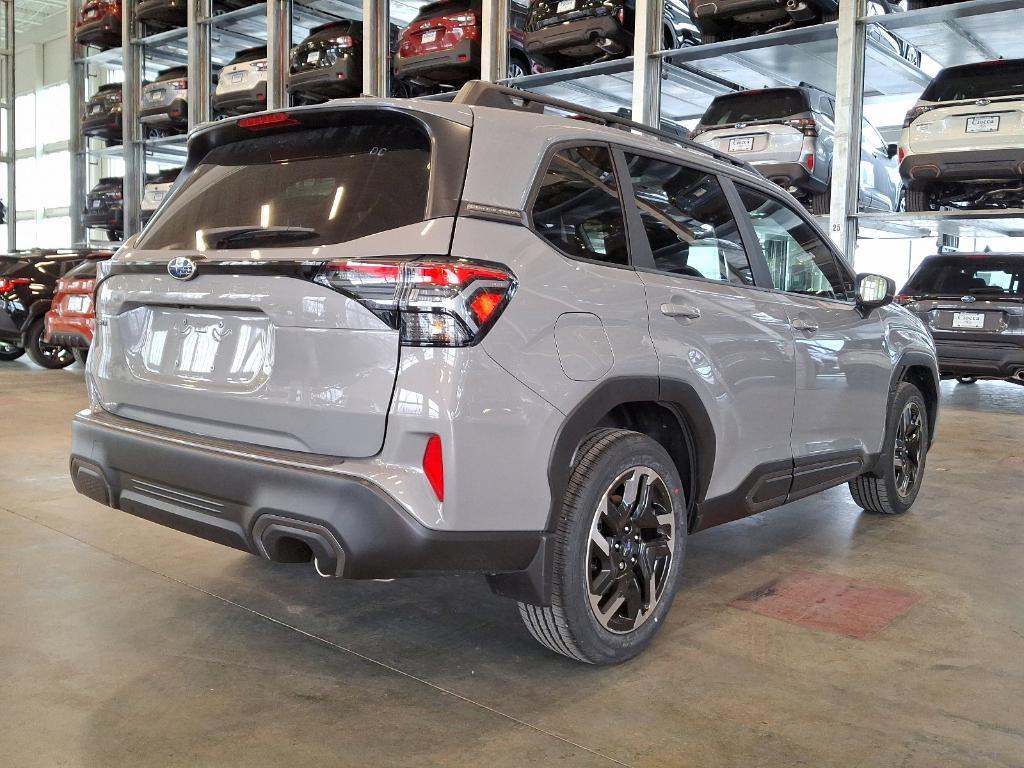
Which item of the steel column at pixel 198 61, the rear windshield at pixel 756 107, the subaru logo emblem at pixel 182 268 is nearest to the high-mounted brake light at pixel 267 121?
the subaru logo emblem at pixel 182 268

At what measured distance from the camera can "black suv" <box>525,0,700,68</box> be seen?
10.4m

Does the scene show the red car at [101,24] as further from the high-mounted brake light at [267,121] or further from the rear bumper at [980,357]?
the high-mounted brake light at [267,121]

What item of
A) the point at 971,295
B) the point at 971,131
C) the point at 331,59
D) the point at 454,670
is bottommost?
the point at 454,670

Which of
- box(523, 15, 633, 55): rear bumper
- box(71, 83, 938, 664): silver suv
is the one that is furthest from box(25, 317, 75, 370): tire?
box(71, 83, 938, 664): silver suv

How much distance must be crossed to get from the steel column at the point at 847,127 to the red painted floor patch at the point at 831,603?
6338mm

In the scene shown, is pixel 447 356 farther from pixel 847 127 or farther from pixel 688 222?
pixel 847 127

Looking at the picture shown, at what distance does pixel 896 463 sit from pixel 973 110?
515 centimetres

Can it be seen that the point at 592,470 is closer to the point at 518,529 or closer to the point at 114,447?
the point at 518,529

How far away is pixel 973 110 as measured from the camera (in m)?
8.51

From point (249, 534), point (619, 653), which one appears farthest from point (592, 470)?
point (249, 534)

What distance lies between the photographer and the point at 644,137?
318 cm

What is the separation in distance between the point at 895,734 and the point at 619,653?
0.76 m

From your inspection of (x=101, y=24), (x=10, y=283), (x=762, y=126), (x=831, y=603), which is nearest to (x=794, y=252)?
(x=831, y=603)

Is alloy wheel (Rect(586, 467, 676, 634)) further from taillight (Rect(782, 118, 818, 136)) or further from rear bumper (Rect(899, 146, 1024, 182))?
taillight (Rect(782, 118, 818, 136))
